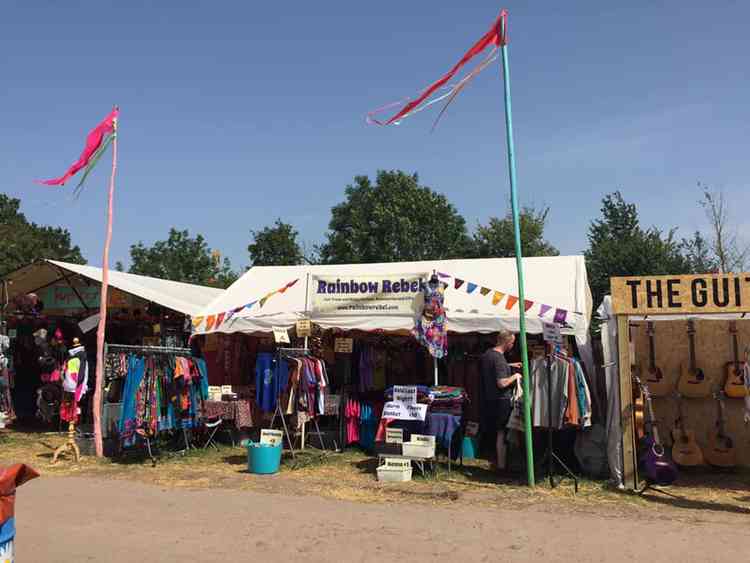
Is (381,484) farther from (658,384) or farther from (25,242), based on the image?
(25,242)

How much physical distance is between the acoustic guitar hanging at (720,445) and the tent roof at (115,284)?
9.04 meters

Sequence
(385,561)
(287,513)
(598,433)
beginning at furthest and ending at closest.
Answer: (598,433) < (287,513) < (385,561)

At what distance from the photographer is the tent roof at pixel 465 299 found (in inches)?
409

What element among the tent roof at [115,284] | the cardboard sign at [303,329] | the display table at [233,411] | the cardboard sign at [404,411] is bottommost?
the display table at [233,411]

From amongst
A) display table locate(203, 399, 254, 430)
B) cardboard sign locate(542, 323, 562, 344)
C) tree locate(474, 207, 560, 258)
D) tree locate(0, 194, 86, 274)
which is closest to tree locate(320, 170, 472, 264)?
tree locate(474, 207, 560, 258)

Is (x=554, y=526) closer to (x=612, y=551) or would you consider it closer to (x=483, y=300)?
(x=612, y=551)

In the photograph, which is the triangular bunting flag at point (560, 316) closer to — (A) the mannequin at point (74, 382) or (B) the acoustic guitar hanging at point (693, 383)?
(B) the acoustic guitar hanging at point (693, 383)

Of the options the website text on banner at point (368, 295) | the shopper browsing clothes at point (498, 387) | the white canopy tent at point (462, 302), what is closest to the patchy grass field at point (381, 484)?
the shopper browsing clothes at point (498, 387)

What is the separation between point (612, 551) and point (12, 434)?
11.9 meters

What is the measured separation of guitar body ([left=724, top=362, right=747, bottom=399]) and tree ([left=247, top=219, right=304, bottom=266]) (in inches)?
1201

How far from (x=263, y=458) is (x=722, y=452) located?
257 inches

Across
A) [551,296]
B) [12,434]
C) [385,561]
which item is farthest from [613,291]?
[12,434]

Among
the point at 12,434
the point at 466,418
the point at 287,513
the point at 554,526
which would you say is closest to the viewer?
the point at 554,526

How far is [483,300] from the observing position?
36.1 ft
